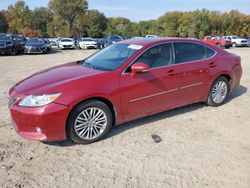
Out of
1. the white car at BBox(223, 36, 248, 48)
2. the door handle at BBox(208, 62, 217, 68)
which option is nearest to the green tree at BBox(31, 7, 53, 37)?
the white car at BBox(223, 36, 248, 48)

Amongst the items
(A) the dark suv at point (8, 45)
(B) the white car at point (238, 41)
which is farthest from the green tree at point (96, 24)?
(A) the dark suv at point (8, 45)

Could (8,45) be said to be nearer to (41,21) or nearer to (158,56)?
(158,56)

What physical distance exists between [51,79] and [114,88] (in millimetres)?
1008

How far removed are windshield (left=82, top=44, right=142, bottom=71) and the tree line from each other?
58402 millimetres

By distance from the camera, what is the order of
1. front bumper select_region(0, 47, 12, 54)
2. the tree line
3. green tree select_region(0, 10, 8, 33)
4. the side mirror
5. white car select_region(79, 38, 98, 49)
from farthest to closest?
green tree select_region(0, 10, 8, 33), the tree line, white car select_region(79, 38, 98, 49), front bumper select_region(0, 47, 12, 54), the side mirror

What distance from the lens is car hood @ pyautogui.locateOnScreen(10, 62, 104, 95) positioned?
155 inches

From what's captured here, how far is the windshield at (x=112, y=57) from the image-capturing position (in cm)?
454

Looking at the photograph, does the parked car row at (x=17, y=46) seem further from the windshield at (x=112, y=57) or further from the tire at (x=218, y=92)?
the tire at (x=218, y=92)

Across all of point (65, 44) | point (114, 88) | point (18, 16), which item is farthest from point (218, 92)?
point (18, 16)

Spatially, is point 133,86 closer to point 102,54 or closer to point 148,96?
point 148,96

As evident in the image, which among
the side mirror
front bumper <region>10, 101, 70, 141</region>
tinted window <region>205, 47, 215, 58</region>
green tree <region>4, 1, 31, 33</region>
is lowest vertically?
front bumper <region>10, 101, 70, 141</region>

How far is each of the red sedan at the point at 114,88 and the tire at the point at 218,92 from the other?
0.9 inches

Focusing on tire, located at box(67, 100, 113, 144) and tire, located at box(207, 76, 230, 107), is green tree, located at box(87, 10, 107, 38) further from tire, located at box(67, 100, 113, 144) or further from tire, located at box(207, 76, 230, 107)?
A: tire, located at box(67, 100, 113, 144)

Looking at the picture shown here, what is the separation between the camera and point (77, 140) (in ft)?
13.4
